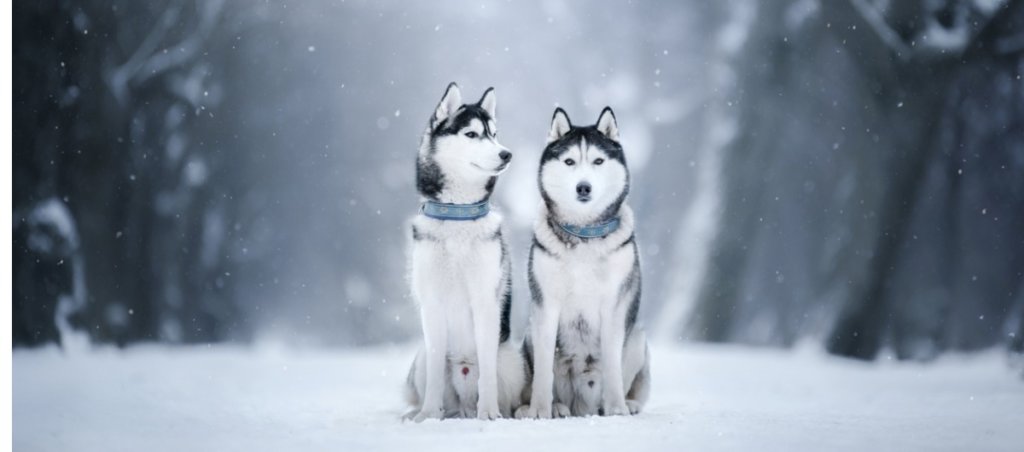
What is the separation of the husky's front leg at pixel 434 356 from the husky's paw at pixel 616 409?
56 cm

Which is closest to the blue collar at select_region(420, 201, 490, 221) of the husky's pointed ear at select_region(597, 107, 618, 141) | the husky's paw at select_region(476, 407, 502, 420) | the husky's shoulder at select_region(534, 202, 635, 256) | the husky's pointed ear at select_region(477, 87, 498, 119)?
the husky's shoulder at select_region(534, 202, 635, 256)

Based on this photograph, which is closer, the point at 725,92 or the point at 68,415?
the point at 68,415

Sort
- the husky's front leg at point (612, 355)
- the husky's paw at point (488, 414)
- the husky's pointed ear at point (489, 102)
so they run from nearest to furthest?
1. the husky's paw at point (488, 414)
2. the husky's front leg at point (612, 355)
3. the husky's pointed ear at point (489, 102)

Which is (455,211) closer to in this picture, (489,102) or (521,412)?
(489,102)

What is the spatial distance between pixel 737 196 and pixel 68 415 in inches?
143

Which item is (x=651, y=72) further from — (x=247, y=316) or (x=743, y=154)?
(x=247, y=316)

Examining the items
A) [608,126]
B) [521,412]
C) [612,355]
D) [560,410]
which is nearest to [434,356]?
[521,412]

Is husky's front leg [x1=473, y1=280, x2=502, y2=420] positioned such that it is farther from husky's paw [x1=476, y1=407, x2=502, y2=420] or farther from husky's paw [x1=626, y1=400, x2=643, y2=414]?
husky's paw [x1=626, y1=400, x2=643, y2=414]

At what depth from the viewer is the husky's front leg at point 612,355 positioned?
9.89ft

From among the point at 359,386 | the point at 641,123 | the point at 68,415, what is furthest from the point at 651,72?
the point at 68,415

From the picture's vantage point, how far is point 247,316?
5316mm

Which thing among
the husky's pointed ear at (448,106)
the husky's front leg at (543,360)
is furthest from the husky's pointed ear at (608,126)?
the husky's front leg at (543,360)

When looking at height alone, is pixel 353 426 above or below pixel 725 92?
below

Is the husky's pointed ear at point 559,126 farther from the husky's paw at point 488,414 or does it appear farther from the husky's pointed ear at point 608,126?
the husky's paw at point 488,414
